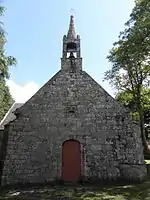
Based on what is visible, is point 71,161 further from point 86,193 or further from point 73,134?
point 86,193

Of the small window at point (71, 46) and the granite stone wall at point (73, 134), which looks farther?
the small window at point (71, 46)

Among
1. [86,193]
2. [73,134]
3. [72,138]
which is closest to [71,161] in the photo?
[72,138]

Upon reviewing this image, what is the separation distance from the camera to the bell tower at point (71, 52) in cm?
1576

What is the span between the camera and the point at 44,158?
1300 cm

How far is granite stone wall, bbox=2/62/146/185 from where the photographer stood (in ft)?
41.6

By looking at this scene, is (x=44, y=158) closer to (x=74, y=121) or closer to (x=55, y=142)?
(x=55, y=142)

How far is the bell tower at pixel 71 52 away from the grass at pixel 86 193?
8.19 m

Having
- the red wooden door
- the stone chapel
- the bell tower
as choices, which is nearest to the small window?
the bell tower

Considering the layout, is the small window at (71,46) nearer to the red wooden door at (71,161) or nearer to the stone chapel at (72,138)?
the stone chapel at (72,138)

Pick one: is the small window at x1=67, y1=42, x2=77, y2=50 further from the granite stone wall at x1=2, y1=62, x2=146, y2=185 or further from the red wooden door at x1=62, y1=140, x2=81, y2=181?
the red wooden door at x1=62, y1=140, x2=81, y2=181

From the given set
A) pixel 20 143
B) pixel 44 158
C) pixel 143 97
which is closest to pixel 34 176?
pixel 44 158

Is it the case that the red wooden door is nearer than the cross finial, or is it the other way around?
the red wooden door

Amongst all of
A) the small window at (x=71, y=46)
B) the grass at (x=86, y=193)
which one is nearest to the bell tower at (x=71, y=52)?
the small window at (x=71, y=46)

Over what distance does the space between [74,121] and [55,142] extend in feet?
5.87
